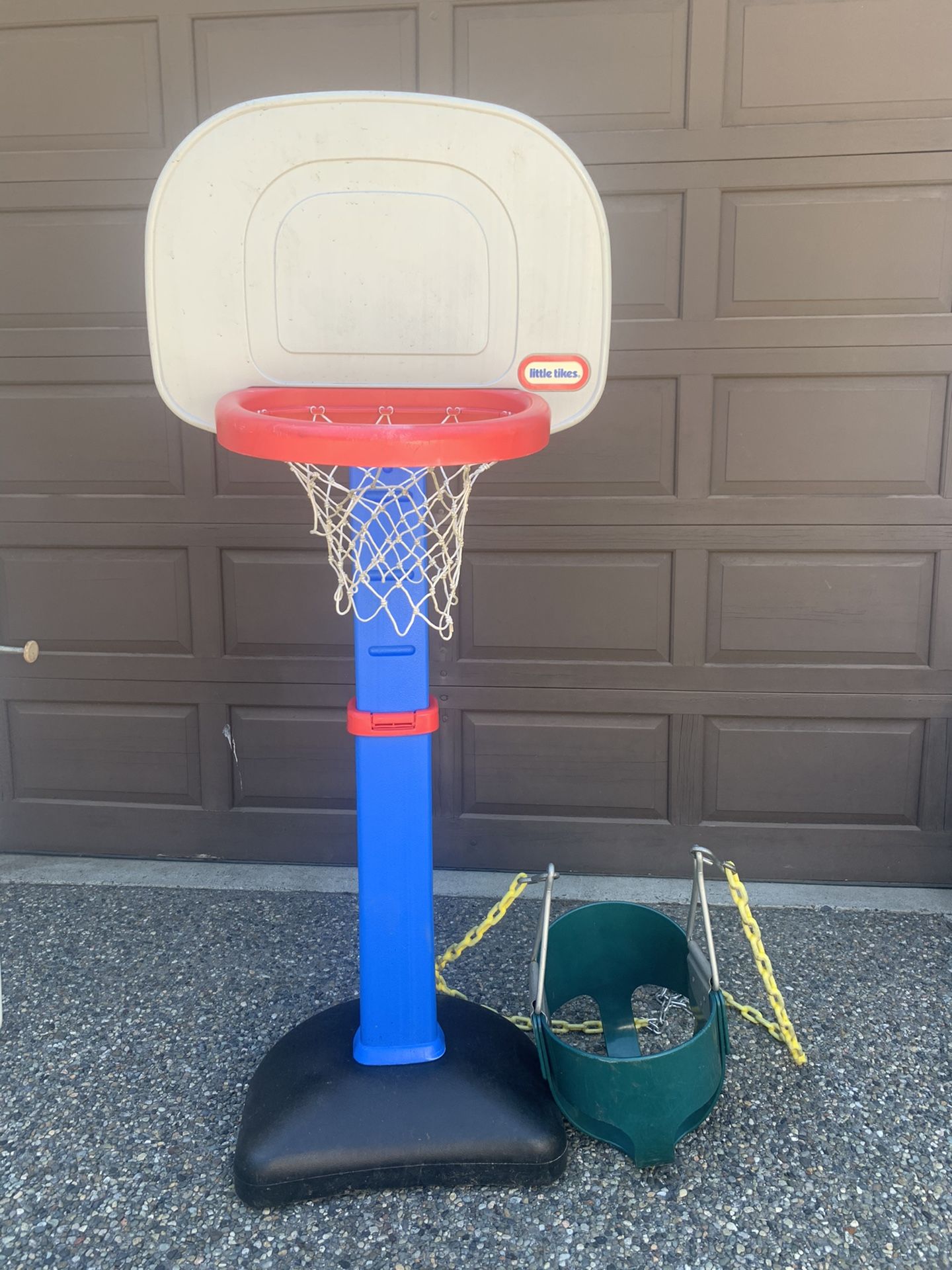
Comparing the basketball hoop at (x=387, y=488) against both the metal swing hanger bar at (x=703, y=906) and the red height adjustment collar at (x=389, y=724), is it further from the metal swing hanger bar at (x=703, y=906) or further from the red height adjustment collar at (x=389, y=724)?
the metal swing hanger bar at (x=703, y=906)

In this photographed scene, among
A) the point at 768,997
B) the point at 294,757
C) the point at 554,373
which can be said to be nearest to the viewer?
the point at 554,373

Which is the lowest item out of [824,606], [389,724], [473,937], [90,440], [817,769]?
[473,937]

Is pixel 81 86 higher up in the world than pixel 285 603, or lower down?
higher up

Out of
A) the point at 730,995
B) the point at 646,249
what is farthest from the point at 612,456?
the point at 730,995

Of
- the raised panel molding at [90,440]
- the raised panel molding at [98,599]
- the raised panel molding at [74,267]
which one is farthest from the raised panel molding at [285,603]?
the raised panel molding at [74,267]

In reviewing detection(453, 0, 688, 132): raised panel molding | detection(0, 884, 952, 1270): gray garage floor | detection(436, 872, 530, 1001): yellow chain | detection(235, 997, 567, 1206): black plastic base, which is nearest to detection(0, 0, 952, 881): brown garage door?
detection(453, 0, 688, 132): raised panel molding

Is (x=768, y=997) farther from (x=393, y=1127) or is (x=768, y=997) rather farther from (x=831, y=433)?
(x=831, y=433)

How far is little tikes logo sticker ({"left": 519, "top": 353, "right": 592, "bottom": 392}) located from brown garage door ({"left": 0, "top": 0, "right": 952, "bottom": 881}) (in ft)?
3.31

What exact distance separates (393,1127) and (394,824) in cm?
63

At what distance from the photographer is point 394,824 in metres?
2.17

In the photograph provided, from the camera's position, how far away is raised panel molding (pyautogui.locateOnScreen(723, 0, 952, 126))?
284cm

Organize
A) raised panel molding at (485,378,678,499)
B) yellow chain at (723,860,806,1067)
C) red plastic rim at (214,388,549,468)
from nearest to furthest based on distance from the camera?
red plastic rim at (214,388,549,468)
yellow chain at (723,860,806,1067)
raised panel molding at (485,378,678,499)

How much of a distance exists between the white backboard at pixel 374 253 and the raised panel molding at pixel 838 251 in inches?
44.7

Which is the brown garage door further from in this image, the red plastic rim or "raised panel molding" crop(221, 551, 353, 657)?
the red plastic rim
